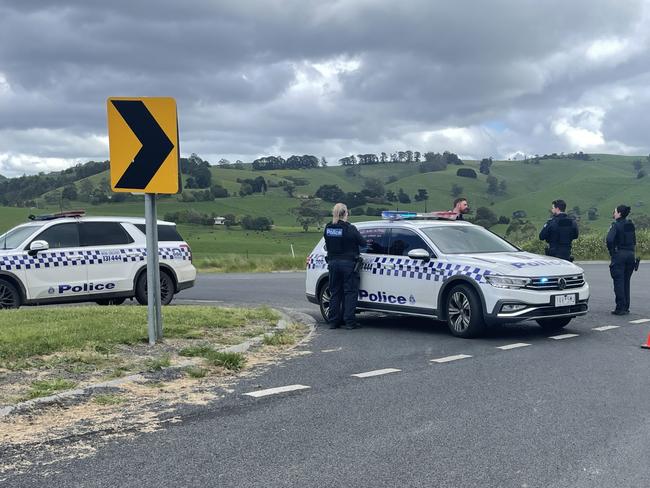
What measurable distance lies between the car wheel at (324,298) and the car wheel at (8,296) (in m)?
5.42

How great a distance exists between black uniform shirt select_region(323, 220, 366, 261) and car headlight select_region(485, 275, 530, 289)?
2238 mm

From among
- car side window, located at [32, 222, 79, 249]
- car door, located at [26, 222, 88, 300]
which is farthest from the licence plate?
car side window, located at [32, 222, 79, 249]

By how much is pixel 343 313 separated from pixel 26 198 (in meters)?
103

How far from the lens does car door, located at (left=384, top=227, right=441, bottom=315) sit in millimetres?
10484

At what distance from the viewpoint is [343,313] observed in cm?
1144

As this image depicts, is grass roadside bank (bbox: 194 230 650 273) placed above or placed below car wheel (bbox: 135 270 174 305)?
below

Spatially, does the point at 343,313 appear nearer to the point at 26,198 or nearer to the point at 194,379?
the point at 194,379

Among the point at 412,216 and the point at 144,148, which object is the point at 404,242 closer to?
the point at 412,216

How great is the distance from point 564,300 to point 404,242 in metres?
2.50

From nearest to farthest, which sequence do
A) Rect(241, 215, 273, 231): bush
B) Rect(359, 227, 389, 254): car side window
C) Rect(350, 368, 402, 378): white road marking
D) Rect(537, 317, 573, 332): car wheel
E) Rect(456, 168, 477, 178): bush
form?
Rect(350, 368, 402, 378): white road marking
Rect(537, 317, 573, 332): car wheel
Rect(359, 227, 389, 254): car side window
Rect(241, 215, 273, 231): bush
Rect(456, 168, 477, 178): bush

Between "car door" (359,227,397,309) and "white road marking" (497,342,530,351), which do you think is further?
"car door" (359,227,397,309)

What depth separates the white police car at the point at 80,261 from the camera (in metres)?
13.1

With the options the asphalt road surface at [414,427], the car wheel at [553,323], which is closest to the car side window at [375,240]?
the asphalt road surface at [414,427]

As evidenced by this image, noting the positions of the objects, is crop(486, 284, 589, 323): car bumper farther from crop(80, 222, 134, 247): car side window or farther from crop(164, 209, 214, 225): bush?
crop(164, 209, 214, 225): bush
